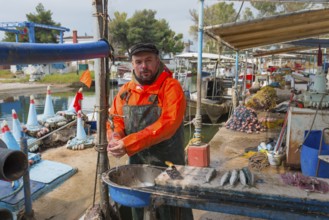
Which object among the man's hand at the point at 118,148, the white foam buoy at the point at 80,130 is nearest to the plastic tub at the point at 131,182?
the man's hand at the point at 118,148

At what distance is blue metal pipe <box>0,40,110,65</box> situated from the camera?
1305mm

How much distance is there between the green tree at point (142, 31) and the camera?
131 ft

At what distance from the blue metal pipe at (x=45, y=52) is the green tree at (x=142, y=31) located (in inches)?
1471

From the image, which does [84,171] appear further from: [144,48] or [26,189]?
[144,48]

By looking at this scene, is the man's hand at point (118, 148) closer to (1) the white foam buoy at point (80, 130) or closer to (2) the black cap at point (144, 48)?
(2) the black cap at point (144, 48)

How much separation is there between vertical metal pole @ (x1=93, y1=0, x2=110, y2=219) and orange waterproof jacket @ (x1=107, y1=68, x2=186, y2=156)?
0.10 meters

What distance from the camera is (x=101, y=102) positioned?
2770mm

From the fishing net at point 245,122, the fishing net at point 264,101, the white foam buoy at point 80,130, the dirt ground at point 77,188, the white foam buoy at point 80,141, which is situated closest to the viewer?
the dirt ground at point 77,188

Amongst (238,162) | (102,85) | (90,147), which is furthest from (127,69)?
(102,85)

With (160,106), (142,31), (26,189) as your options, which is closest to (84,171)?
(26,189)

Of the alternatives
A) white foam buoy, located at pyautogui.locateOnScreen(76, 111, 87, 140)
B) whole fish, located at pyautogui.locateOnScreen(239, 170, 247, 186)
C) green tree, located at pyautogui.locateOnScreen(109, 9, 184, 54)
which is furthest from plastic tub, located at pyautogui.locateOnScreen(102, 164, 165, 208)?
green tree, located at pyautogui.locateOnScreen(109, 9, 184, 54)

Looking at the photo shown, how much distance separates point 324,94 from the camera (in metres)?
4.66

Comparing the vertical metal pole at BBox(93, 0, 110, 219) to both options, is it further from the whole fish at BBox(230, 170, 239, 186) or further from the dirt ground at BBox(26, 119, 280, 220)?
the dirt ground at BBox(26, 119, 280, 220)

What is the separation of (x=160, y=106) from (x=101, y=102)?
601 mm
